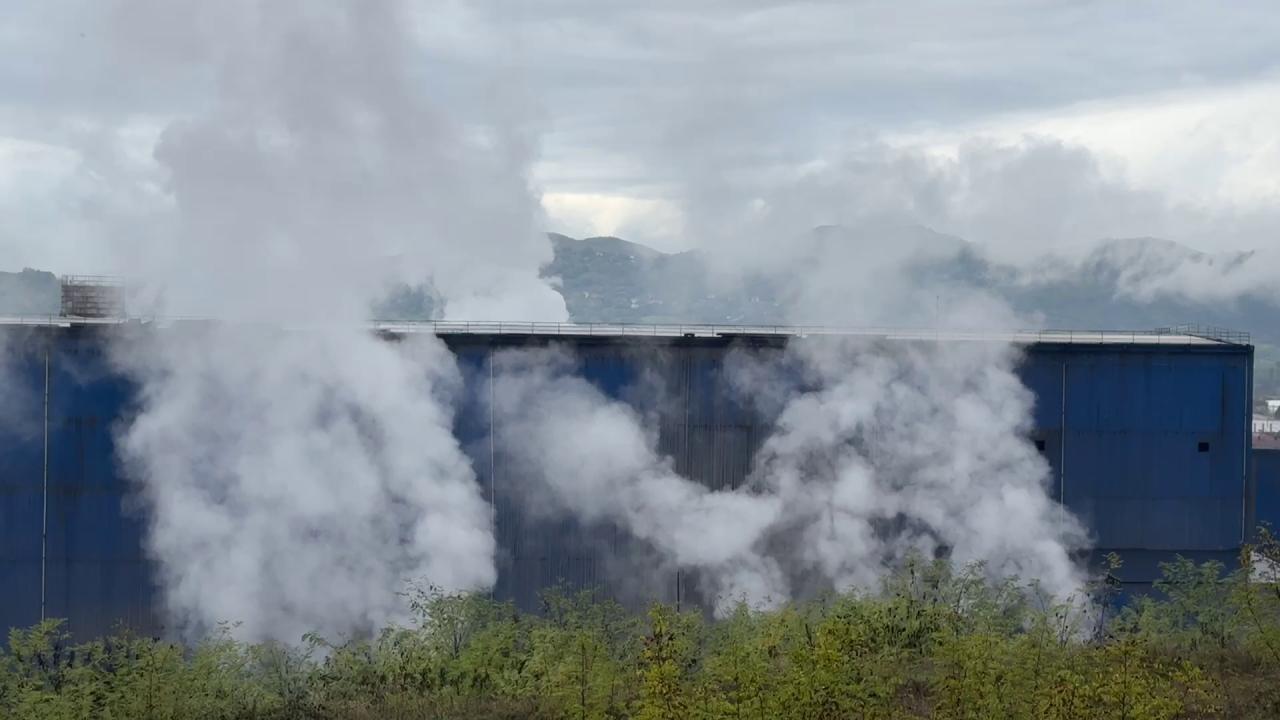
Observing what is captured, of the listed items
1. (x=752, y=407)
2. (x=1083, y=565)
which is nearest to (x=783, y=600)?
(x=752, y=407)

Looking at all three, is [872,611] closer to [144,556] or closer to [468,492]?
[468,492]

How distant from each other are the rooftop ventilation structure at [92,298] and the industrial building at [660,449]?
150 inches

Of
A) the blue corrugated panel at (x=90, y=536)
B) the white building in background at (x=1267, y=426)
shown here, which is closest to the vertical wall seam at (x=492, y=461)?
the blue corrugated panel at (x=90, y=536)

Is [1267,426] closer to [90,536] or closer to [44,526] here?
[90,536]

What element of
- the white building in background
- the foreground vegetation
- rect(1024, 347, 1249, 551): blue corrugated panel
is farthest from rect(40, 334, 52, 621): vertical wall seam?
the white building in background

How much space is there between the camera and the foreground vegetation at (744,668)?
620 inches

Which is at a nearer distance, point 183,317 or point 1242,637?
point 1242,637

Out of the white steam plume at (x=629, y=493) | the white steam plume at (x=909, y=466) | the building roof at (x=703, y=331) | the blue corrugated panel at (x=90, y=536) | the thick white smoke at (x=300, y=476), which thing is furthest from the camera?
the building roof at (x=703, y=331)

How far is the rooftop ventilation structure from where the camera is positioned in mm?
38656

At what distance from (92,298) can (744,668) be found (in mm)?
29003

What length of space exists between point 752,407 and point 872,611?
340 inches

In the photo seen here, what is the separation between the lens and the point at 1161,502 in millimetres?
35031

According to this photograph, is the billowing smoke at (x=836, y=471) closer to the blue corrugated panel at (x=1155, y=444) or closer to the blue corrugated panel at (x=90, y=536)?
the blue corrugated panel at (x=1155, y=444)

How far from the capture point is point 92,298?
38656 mm
